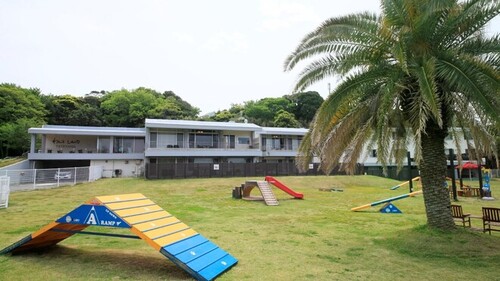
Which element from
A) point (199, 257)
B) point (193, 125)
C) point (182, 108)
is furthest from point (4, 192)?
point (182, 108)

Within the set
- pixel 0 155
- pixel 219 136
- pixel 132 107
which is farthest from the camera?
pixel 132 107

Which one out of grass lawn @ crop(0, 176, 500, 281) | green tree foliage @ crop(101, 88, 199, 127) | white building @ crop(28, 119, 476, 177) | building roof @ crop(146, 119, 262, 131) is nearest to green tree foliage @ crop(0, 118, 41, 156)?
white building @ crop(28, 119, 476, 177)

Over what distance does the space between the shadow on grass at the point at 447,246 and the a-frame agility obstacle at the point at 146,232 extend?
473 centimetres

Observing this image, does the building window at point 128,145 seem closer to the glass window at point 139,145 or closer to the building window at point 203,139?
the glass window at point 139,145

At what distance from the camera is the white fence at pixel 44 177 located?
22.1 meters

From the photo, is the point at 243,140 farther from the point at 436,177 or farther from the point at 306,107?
the point at 436,177

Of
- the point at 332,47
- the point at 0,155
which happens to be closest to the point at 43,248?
the point at 332,47

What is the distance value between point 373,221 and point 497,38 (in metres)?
7.53

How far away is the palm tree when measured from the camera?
6.89 meters

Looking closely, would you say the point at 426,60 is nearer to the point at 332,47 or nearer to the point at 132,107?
the point at 332,47

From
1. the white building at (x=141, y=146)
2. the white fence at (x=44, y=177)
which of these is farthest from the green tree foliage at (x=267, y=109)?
the white fence at (x=44, y=177)

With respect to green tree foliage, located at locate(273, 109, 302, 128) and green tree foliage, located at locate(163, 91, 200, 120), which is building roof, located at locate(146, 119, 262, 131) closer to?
green tree foliage, located at locate(273, 109, 302, 128)

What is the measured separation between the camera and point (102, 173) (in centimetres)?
3178

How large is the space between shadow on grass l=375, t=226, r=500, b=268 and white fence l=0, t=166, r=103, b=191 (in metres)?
24.0
